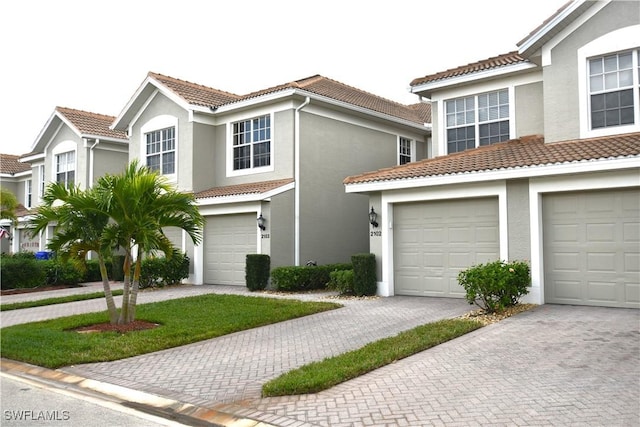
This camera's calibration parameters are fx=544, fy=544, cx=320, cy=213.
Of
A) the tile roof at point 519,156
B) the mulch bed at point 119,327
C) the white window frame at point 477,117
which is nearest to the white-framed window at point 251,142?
the tile roof at point 519,156

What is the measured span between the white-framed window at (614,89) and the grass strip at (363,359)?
20.4 ft

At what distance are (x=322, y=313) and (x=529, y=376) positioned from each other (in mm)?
5782

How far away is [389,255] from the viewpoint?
46.4ft

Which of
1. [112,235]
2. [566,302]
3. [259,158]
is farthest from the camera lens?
[259,158]

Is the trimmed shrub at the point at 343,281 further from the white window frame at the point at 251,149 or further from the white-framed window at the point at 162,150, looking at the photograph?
the white-framed window at the point at 162,150

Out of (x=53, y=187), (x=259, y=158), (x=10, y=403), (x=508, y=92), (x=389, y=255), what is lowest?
(x=10, y=403)

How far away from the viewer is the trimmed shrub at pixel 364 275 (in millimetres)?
13938

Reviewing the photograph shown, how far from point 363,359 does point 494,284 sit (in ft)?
13.3

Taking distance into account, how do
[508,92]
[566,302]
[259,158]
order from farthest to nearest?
[259,158] < [508,92] < [566,302]

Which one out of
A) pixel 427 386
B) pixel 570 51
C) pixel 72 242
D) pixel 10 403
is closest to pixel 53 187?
pixel 72 242

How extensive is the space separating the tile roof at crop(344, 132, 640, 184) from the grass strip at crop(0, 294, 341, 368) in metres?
3.95

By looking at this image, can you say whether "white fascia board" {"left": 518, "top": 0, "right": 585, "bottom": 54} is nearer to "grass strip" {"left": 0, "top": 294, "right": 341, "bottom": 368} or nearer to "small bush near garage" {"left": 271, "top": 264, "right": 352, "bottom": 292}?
"grass strip" {"left": 0, "top": 294, "right": 341, "bottom": 368}

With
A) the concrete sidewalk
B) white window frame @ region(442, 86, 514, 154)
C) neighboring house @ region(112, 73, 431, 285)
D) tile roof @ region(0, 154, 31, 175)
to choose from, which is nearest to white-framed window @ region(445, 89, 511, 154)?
white window frame @ region(442, 86, 514, 154)

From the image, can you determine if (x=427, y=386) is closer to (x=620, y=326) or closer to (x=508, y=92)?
(x=620, y=326)
